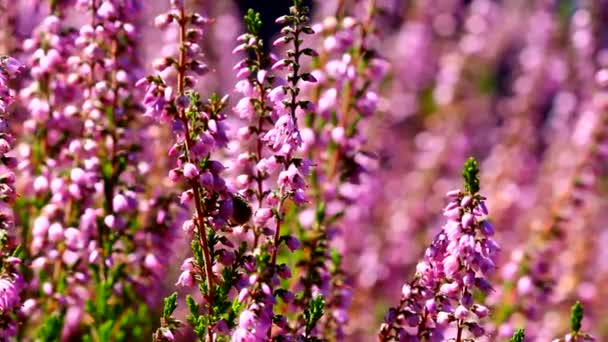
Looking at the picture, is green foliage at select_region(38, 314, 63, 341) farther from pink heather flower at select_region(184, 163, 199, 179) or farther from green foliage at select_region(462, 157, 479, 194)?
green foliage at select_region(462, 157, 479, 194)

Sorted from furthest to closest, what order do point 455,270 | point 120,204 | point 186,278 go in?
point 120,204 → point 186,278 → point 455,270

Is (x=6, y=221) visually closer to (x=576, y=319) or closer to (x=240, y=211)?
(x=240, y=211)

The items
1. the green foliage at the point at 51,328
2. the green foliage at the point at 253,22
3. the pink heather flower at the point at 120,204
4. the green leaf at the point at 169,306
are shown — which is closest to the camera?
the green leaf at the point at 169,306

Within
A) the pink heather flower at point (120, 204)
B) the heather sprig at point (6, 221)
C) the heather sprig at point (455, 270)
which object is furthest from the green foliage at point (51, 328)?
the heather sprig at point (455, 270)

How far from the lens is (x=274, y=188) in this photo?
16.2 ft

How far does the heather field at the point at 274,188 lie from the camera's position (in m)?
3.42

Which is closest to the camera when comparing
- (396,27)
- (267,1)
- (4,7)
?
(4,7)

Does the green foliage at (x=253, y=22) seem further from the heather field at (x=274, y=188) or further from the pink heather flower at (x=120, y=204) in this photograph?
the pink heather flower at (x=120, y=204)

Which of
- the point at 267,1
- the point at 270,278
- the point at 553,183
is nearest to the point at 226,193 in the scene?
the point at 270,278

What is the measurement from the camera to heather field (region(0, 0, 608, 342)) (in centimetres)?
342

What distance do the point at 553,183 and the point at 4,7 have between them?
19.2 ft

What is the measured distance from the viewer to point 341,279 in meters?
5.04

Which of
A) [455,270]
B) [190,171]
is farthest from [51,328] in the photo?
[455,270]

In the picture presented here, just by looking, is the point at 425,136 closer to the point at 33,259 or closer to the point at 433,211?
the point at 433,211
